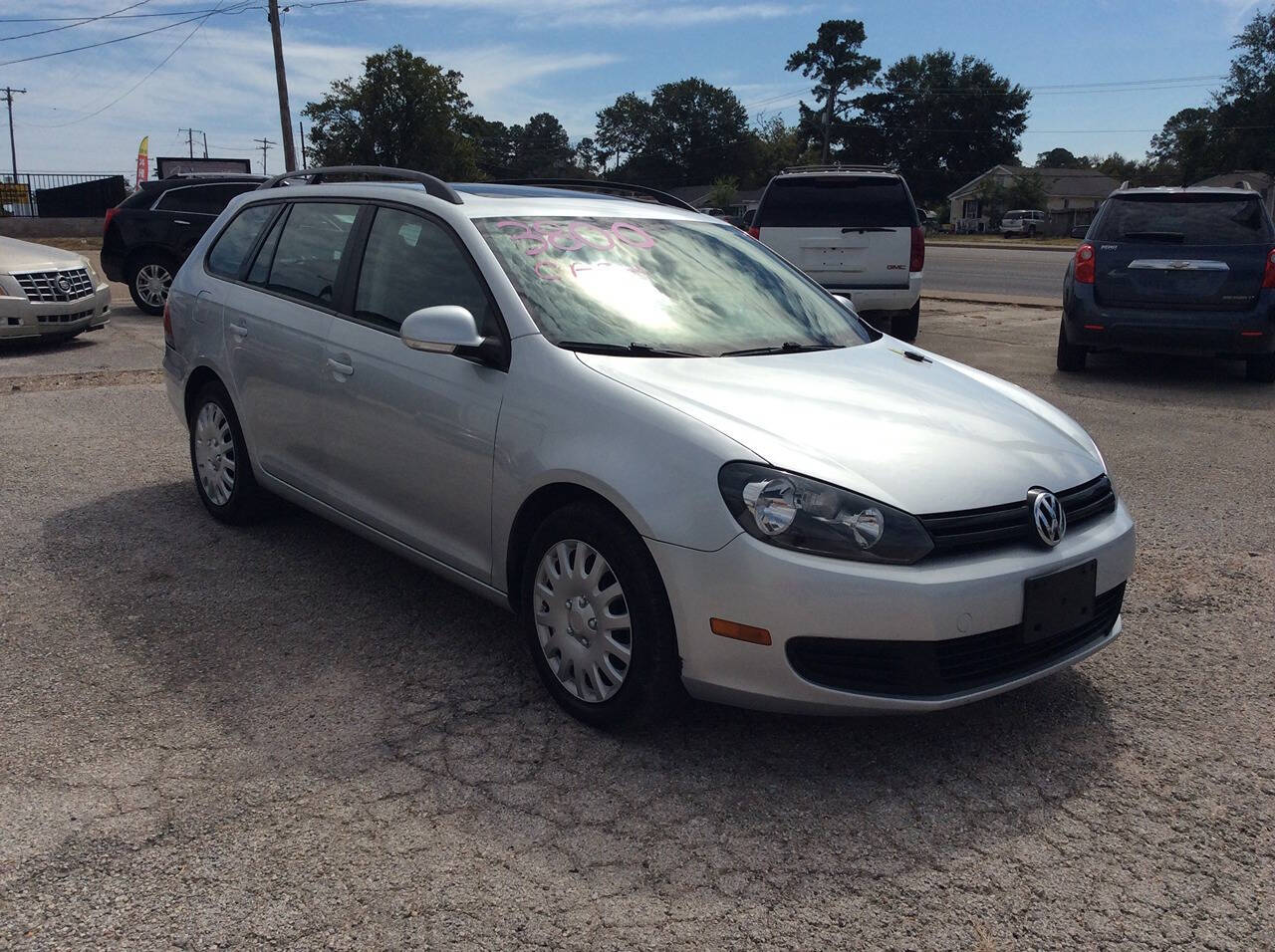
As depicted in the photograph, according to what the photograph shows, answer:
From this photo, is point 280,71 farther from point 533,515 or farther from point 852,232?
point 533,515

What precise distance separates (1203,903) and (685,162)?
12529 cm

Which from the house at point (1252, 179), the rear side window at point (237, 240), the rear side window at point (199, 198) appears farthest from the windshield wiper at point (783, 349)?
the house at point (1252, 179)

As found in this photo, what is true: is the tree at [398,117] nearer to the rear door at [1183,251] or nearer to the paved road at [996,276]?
the paved road at [996,276]

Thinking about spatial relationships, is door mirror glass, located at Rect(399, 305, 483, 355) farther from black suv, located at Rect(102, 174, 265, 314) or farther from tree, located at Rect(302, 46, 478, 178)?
tree, located at Rect(302, 46, 478, 178)

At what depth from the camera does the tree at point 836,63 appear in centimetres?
10312

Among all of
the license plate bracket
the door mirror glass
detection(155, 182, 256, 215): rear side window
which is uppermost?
detection(155, 182, 256, 215): rear side window

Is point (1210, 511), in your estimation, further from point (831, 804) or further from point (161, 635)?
point (161, 635)

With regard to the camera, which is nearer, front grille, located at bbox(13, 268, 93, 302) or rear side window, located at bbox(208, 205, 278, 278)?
rear side window, located at bbox(208, 205, 278, 278)

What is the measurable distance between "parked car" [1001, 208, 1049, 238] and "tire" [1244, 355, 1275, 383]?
69720mm

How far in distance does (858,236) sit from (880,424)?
8.93 meters

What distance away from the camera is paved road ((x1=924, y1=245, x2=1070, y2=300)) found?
70.4 feet

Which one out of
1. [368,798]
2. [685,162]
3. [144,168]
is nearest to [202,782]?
[368,798]

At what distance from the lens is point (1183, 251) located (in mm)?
9445

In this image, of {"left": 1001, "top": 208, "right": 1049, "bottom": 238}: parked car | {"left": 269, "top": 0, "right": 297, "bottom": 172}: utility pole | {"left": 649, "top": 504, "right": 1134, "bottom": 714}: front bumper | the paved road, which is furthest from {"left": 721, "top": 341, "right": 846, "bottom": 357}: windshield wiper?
{"left": 1001, "top": 208, "right": 1049, "bottom": 238}: parked car
